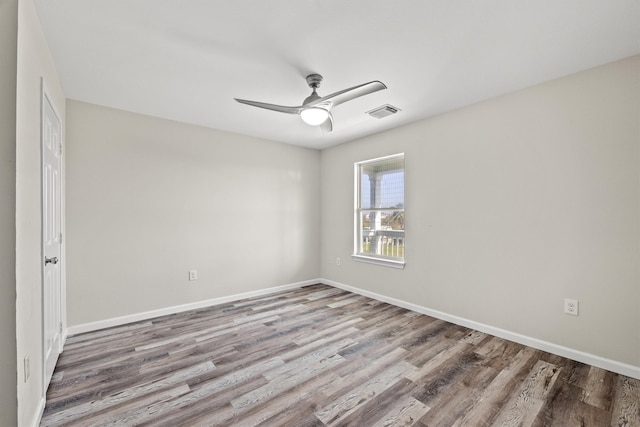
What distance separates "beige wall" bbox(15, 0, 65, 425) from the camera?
1.36 m

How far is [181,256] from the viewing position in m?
3.55

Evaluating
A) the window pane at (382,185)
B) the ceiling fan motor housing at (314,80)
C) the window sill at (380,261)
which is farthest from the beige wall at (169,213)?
the ceiling fan motor housing at (314,80)

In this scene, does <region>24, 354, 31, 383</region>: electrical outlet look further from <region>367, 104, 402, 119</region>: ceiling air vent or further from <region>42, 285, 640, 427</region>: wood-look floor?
<region>367, 104, 402, 119</region>: ceiling air vent

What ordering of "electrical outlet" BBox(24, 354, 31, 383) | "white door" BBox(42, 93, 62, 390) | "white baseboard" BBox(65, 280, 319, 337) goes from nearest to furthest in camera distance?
"electrical outlet" BBox(24, 354, 31, 383)
"white door" BBox(42, 93, 62, 390)
"white baseboard" BBox(65, 280, 319, 337)

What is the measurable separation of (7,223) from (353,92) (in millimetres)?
2126

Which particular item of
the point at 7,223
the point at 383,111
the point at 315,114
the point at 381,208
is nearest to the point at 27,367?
the point at 7,223

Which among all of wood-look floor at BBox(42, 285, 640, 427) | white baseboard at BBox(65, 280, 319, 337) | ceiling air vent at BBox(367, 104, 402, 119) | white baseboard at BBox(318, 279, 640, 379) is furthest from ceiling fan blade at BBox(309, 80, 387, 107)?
white baseboard at BBox(65, 280, 319, 337)

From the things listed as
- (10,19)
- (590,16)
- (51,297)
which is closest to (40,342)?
(51,297)

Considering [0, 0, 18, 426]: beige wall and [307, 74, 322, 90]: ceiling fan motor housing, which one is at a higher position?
[307, 74, 322, 90]: ceiling fan motor housing

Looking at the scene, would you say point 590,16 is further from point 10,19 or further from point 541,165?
point 10,19

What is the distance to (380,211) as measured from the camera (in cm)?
417

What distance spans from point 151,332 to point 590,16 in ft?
14.4

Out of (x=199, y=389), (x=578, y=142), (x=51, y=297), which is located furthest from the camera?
(x=578, y=142)

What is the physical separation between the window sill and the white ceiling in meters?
2.03
